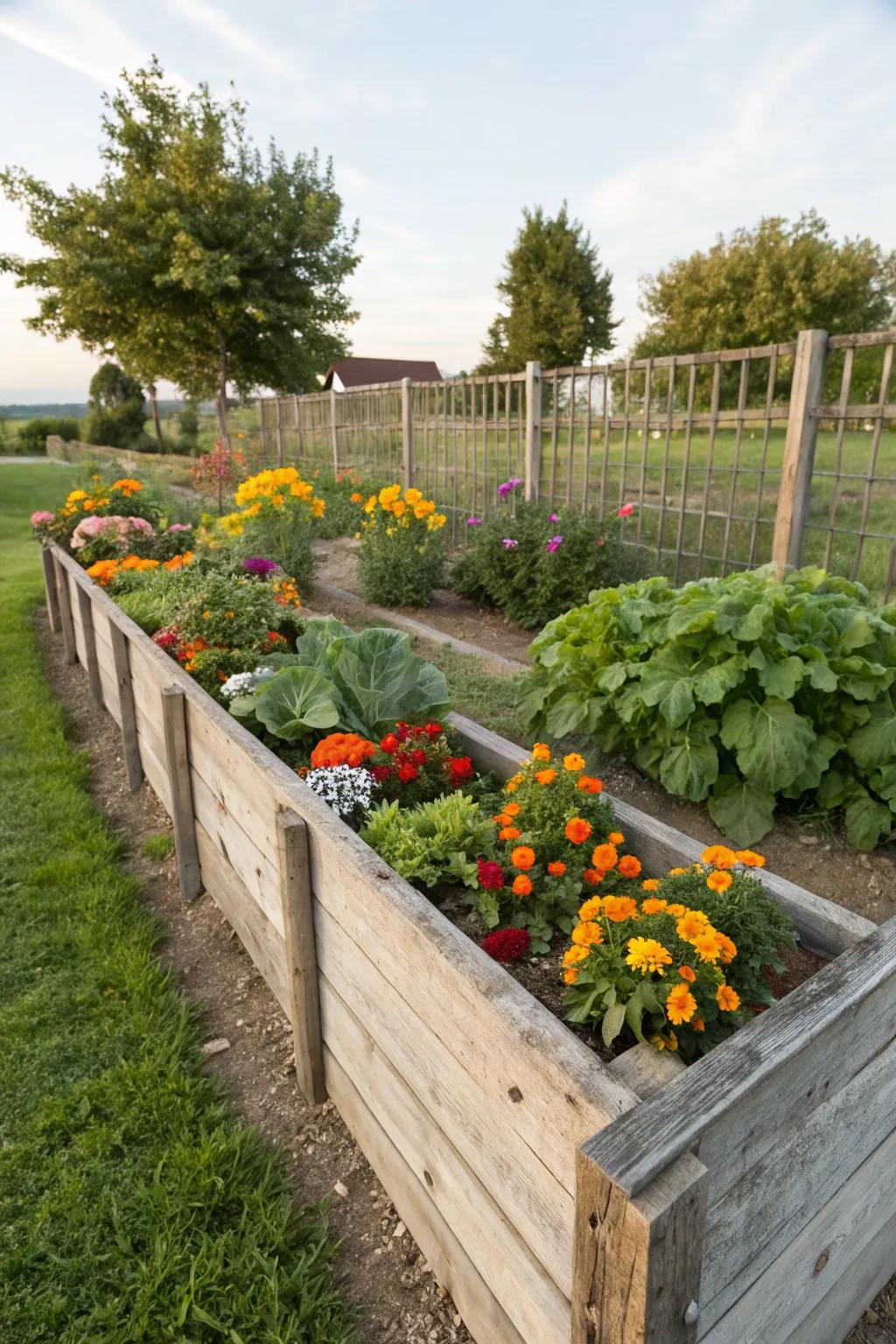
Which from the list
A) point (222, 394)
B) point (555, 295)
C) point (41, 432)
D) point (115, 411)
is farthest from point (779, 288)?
point (41, 432)

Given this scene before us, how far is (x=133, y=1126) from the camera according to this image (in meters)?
2.05

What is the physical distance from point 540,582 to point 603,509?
3.85 feet

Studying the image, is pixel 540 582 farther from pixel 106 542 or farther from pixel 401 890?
pixel 401 890

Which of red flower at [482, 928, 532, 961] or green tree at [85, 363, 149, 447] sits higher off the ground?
green tree at [85, 363, 149, 447]

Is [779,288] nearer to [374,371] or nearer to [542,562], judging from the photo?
[374,371]

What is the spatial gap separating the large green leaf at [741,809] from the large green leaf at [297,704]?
1.45 metres

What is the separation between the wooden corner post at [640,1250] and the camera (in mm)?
877

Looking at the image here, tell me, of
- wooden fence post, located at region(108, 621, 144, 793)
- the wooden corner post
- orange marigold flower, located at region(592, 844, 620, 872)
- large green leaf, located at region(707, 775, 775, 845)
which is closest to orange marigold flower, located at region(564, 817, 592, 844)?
orange marigold flower, located at region(592, 844, 620, 872)

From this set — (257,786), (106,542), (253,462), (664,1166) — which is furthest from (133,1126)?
(253,462)

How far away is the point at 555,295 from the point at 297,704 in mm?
30401

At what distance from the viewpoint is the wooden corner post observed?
877 mm

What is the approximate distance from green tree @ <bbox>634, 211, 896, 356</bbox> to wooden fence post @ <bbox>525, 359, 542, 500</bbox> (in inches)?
810

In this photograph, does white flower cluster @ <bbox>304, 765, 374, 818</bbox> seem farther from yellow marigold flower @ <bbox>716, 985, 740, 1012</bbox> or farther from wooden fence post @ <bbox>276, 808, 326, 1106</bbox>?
yellow marigold flower @ <bbox>716, 985, 740, 1012</bbox>

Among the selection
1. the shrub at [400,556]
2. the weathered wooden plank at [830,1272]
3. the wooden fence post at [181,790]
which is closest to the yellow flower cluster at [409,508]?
the shrub at [400,556]
